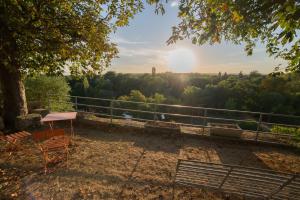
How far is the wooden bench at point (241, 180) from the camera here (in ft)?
9.22

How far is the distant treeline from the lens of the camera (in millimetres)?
35731

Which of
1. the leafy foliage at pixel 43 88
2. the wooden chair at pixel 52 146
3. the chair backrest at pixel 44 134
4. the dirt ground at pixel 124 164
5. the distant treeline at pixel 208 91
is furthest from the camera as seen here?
the distant treeline at pixel 208 91

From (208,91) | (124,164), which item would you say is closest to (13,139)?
(124,164)

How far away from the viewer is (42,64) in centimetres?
682

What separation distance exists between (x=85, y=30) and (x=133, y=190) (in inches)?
201

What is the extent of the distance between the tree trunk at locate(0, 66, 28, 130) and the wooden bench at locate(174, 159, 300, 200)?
Result: 6.66 metres

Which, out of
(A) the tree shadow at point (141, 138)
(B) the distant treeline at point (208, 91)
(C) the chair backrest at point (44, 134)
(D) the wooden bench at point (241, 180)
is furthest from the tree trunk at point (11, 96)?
(B) the distant treeline at point (208, 91)

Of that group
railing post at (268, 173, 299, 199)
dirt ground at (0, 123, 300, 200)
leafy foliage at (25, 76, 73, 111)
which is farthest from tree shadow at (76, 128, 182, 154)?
leafy foliage at (25, 76, 73, 111)

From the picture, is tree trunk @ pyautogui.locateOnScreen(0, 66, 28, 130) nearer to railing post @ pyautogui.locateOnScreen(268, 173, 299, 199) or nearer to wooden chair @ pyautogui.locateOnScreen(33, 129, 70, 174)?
wooden chair @ pyautogui.locateOnScreen(33, 129, 70, 174)

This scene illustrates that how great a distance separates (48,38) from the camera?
5.96 m

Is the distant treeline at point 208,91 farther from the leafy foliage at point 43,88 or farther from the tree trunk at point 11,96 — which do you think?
the tree trunk at point 11,96

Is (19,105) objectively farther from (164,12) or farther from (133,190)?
A: (164,12)

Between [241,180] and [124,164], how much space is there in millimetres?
2730

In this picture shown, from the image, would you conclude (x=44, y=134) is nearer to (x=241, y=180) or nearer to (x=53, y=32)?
(x=53, y=32)
